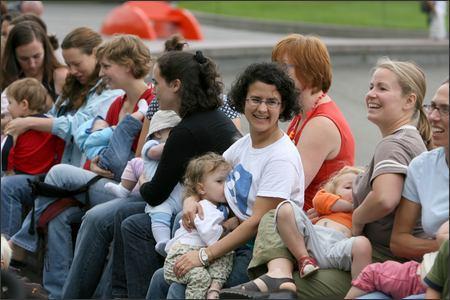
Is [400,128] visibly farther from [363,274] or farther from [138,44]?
[138,44]

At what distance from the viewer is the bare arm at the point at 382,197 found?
16.0ft

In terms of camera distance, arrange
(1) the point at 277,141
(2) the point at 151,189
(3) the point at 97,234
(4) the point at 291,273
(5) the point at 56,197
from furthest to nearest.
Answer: (5) the point at 56,197, (3) the point at 97,234, (2) the point at 151,189, (1) the point at 277,141, (4) the point at 291,273

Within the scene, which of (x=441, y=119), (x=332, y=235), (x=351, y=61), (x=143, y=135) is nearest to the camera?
(x=441, y=119)

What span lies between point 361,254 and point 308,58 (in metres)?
1.37

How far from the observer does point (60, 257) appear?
24.0 ft

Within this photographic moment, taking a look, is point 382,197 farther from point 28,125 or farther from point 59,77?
point 59,77

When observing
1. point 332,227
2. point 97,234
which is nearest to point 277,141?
point 332,227

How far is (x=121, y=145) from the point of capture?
694 centimetres

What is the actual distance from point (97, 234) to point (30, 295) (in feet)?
2.16

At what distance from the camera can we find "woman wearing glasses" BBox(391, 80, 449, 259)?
15.2 ft

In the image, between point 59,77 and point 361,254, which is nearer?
point 361,254

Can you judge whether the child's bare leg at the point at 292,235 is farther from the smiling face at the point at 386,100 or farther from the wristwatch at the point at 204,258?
the smiling face at the point at 386,100

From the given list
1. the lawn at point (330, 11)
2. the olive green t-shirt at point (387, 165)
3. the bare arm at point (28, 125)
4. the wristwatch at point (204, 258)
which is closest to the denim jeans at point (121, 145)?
the bare arm at point (28, 125)

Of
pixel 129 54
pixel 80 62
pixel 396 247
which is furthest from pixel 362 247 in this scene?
pixel 80 62
